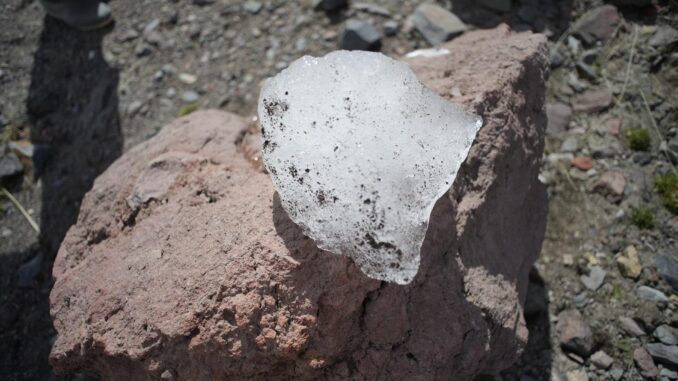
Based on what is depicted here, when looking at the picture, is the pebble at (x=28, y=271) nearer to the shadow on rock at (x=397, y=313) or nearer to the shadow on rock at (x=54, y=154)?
the shadow on rock at (x=54, y=154)

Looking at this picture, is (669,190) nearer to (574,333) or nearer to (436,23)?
(574,333)

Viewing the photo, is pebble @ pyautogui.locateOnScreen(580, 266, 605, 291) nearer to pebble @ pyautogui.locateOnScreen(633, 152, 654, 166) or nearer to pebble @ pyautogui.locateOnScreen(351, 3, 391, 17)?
pebble @ pyautogui.locateOnScreen(633, 152, 654, 166)

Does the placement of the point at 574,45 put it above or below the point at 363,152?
below

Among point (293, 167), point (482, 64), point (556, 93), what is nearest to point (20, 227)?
point (293, 167)

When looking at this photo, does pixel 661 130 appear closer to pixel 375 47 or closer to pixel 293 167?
pixel 375 47

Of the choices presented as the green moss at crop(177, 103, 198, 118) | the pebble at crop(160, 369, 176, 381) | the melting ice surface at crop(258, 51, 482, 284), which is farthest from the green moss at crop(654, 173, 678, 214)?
the green moss at crop(177, 103, 198, 118)

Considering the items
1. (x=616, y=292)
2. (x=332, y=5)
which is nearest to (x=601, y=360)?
A: (x=616, y=292)
